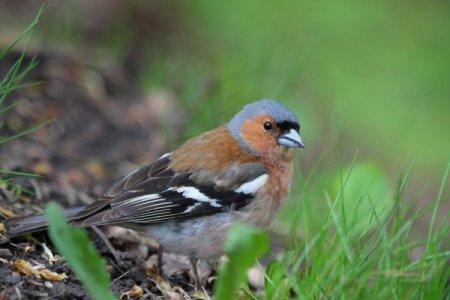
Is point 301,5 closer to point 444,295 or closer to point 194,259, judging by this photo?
point 194,259

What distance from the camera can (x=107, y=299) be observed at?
3129 mm

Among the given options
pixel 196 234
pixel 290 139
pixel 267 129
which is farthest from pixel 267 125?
pixel 196 234

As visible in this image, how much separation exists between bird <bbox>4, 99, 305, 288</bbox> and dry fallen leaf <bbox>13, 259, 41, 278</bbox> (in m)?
0.39

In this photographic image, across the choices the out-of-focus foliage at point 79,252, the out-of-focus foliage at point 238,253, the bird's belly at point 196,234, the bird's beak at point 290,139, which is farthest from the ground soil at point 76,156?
the bird's beak at point 290,139

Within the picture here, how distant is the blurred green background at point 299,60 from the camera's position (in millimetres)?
6785

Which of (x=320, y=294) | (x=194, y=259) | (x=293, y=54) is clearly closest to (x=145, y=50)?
(x=293, y=54)

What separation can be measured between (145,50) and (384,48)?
8.31 feet

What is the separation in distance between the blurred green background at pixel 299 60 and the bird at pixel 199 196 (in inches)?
52.8

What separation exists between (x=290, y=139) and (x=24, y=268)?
5.95 feet

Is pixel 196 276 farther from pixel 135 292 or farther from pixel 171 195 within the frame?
pixel 135 292

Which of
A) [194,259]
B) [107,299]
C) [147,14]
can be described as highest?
[147,14]

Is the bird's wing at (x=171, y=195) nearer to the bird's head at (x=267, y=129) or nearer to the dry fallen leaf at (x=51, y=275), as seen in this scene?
the bird's head at (x=267, y=129)

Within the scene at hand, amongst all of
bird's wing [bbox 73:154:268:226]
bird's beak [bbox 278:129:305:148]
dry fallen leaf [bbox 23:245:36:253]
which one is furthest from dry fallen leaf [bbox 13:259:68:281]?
bird's beak [bbox 278:129:305:148]

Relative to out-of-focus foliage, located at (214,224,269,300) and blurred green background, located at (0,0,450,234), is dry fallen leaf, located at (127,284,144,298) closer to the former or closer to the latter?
out-of-focus foliage, located at (214,224,269,300)
